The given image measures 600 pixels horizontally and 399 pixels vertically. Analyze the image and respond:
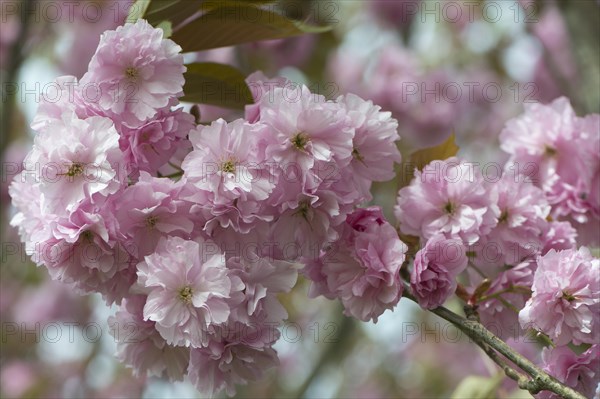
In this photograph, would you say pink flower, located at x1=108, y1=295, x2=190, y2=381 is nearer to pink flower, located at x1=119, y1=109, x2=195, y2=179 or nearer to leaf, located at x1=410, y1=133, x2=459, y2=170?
pink flower, located at x1=119, y1=109, x2=195, y2=179

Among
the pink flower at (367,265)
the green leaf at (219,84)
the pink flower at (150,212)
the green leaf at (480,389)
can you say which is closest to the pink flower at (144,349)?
the pink flower at (150,212)

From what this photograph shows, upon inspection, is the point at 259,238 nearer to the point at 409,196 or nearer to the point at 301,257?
the point at 301,257

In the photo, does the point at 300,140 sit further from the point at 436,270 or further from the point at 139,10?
the point at 139,10

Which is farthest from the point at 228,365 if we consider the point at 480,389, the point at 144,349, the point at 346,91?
the point at 346,91

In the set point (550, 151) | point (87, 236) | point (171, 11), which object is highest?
point (171, 11)

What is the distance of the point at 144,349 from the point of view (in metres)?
1.17

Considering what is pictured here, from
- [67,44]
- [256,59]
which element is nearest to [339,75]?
[256,59]

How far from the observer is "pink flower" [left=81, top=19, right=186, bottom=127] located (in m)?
1.06

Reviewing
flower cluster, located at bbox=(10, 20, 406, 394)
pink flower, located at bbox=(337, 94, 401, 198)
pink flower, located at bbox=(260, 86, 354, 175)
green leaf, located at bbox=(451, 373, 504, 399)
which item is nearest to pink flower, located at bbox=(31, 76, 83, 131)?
flower cluster, located at bbox=(10, 20, 406, 394)

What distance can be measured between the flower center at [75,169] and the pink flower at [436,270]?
17.5 inches

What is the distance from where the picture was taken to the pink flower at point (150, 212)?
1018mm

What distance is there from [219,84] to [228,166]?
0.90 ft

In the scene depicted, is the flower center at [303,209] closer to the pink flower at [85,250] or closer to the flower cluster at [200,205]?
the flower cluster at [200,205]

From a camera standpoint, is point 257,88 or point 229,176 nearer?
point 229,176
